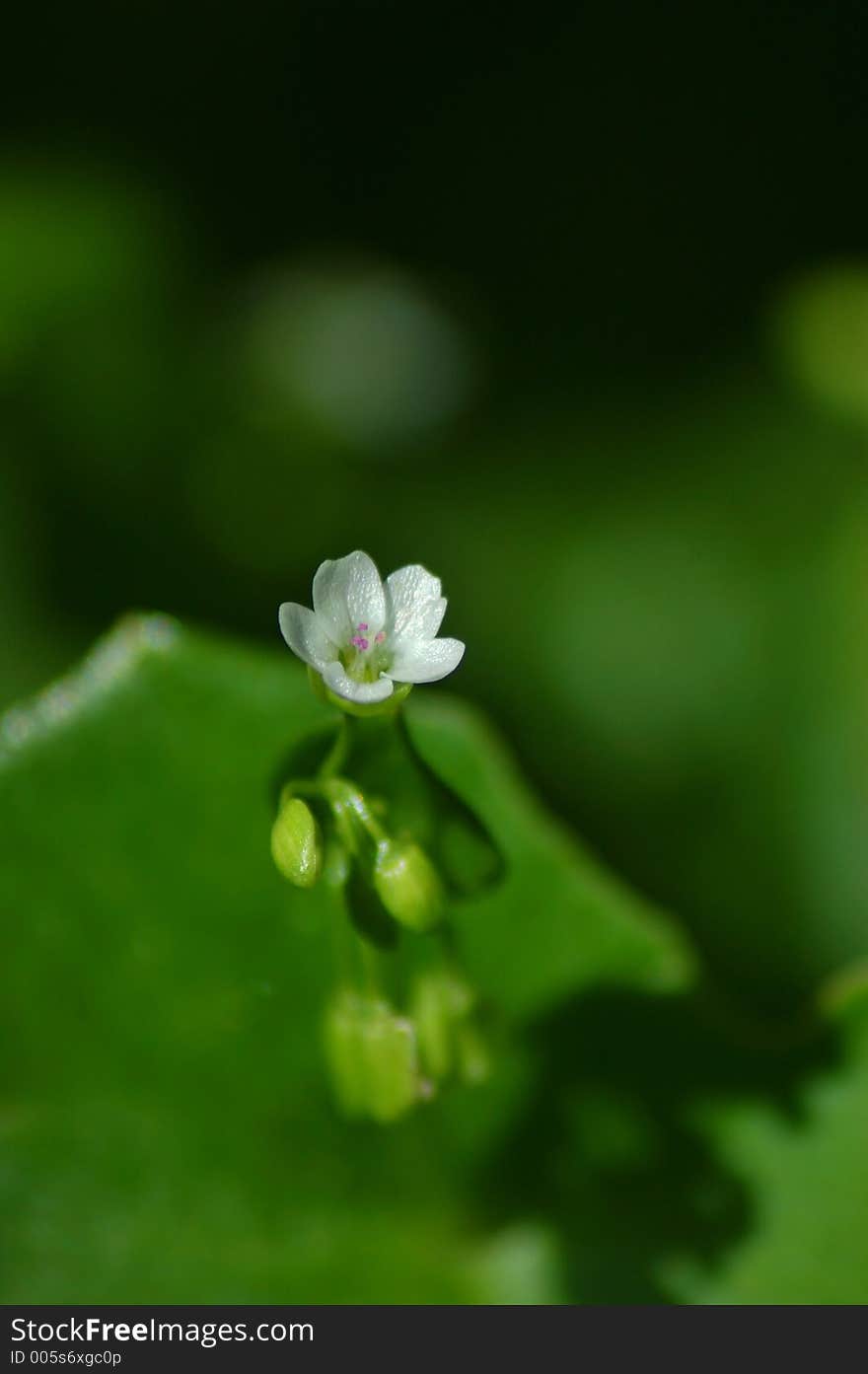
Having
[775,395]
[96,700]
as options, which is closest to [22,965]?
[96,700]

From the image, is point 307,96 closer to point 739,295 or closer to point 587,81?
point 587,81

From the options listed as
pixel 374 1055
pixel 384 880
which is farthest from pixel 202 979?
pixel 384 880

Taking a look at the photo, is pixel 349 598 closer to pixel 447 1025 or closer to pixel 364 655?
pixel 364 655

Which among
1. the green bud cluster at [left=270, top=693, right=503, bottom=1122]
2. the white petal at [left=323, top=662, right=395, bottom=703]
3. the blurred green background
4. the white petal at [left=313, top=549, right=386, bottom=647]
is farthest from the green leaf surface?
the blurred green background

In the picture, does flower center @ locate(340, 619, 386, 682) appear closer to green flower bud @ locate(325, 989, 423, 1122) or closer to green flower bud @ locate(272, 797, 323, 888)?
green flower bud @ locate(272, 797, 323, 888)

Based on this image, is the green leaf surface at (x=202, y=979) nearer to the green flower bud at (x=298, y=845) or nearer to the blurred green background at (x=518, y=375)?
the green flower bud at (x=298, y=845)

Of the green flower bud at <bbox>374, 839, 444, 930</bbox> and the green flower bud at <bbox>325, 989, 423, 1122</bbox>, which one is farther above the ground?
the green flower bud at <bbox>374, 839, 444, 930</bbox>

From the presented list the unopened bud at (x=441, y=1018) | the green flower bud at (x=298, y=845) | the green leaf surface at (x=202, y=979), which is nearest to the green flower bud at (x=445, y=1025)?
the unopened bud at (x=441, y=1018)
